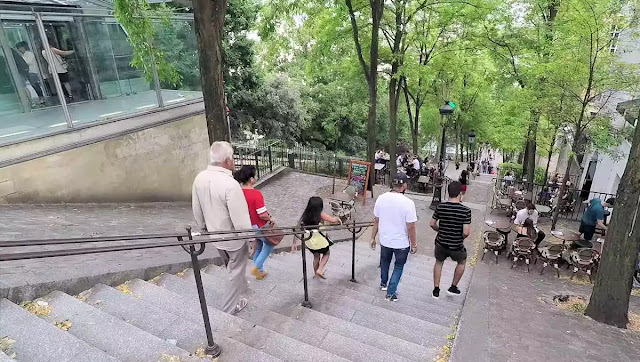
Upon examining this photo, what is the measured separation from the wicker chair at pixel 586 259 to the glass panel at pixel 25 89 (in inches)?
406

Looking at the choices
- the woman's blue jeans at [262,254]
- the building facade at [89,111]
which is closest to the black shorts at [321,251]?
the woman's blue jeans at [262,254]

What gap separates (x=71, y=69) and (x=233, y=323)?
6.72m

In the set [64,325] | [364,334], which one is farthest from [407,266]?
[64,325]

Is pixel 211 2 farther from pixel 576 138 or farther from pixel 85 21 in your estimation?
pixel 576 138

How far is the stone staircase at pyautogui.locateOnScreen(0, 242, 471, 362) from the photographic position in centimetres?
258

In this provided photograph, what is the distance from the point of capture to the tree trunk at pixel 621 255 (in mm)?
4855

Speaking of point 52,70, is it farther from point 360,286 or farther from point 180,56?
point 360,286

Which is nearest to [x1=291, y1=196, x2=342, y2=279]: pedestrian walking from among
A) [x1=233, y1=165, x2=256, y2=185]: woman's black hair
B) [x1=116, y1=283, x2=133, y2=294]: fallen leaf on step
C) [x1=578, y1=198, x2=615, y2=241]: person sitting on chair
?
[x1=233, y1=165, x2=256, y2=185]: woman's black hair

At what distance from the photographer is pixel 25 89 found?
6.49 metres

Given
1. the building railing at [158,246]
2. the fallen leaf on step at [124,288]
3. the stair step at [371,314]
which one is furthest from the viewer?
the stair step at [371,314]

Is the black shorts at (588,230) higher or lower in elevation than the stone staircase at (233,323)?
lower

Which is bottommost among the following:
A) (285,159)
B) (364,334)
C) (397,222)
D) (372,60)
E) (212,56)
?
(285,159)

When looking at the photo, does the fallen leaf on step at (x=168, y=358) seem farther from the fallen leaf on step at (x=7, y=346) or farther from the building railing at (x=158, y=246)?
the fallen leaf on step at (x=7, y=346)

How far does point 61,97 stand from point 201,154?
3.30 meters
